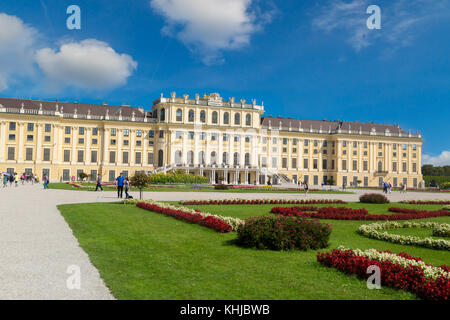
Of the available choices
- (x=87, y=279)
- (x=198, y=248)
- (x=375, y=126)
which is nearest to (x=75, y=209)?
(x=198, y=248)

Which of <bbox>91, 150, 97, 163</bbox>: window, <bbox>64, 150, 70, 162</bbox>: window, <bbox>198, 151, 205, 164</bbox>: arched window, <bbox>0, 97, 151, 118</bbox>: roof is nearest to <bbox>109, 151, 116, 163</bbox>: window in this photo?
<bbox>91, 150, 97, 163</bbox>: window

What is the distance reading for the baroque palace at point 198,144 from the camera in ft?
198

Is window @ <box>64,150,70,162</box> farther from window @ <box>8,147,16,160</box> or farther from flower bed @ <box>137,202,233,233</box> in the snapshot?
flower bed @ <box>137,202,233,233</box>

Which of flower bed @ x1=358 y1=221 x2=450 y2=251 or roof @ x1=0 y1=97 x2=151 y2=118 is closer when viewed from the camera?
flower bed @ x1=358 y1=221 x2=450 y2=251

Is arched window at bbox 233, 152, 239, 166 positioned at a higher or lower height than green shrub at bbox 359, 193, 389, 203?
higher

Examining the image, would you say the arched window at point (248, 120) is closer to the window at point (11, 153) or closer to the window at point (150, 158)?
the window at point (150, 158)

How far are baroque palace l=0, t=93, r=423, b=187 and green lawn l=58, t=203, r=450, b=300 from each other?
164 ft

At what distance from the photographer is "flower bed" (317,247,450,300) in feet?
18.1

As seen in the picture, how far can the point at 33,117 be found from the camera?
5975 cm

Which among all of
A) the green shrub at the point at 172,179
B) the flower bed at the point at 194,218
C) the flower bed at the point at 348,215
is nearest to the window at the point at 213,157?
the green shrub at the point at 172,179
